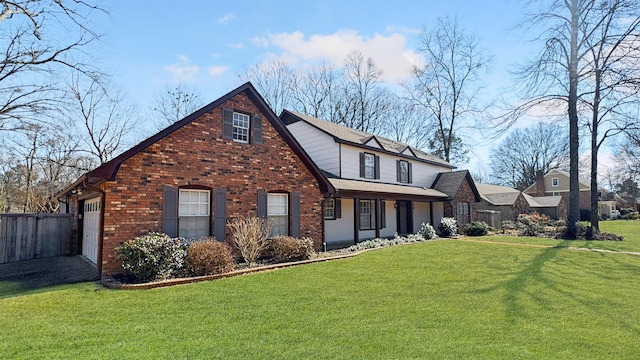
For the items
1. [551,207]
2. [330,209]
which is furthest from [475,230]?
[551,207]

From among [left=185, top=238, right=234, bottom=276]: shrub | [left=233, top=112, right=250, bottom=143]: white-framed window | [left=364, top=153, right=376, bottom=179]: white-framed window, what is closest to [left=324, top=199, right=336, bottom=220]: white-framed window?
[left=364, top=153, right=376, bottom=179]: white-framed window

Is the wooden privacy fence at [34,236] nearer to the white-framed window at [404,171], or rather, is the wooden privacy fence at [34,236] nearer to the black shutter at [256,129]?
the black shutter at [256,129]

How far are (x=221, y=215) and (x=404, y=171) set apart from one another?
14.7 metres

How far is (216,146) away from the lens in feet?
36.2

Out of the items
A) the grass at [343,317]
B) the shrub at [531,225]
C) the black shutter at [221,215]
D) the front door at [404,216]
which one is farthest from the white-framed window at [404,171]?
the black shutter at [221,215]

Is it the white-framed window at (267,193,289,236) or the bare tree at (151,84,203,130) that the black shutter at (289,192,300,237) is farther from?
the bare tree at (151,84,203,130)

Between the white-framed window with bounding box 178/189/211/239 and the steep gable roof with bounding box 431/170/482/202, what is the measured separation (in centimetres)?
1735

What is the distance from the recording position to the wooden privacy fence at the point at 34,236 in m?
12.4

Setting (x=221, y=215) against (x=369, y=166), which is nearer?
(x=221, y=215)

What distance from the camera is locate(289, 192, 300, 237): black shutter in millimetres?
13000

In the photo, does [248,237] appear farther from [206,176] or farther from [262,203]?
[206,176]

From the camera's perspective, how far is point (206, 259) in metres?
8.78

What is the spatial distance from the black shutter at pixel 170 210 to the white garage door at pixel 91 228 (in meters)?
2.53

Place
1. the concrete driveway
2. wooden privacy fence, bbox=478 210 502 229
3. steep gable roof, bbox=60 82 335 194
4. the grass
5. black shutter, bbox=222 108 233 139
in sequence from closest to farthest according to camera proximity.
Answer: the grass → the concrete driveway → steep gable roof, bbox=60 82 335 194 → black shutter, bbox=222 108 233 139 → wooden privacy fence, bbox=478 210 502 229
